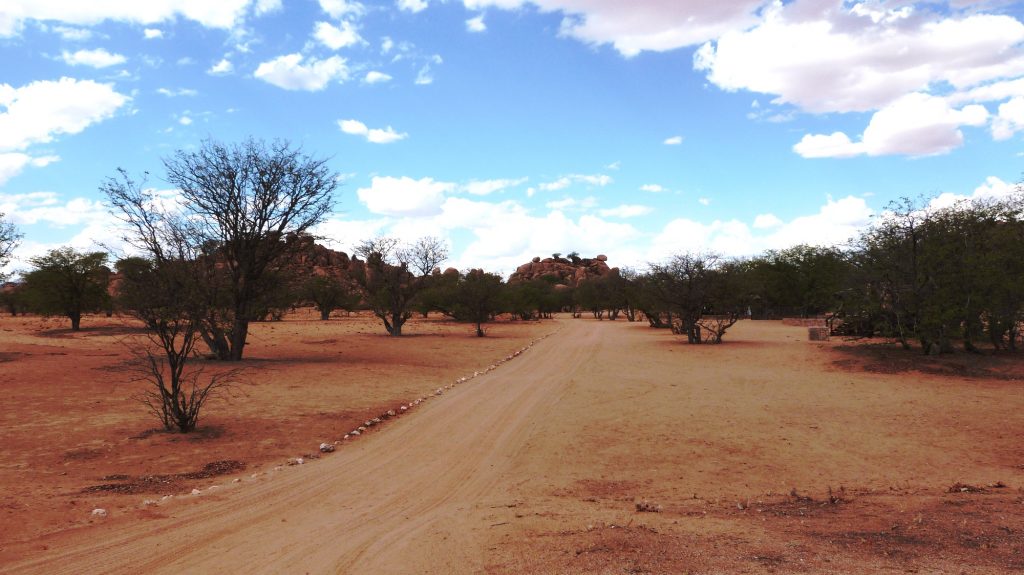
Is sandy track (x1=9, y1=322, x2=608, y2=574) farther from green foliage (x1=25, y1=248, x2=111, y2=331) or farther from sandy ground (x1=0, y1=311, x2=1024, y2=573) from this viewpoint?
green foliage (x1=25, y1=248, x2=111, y2=331)

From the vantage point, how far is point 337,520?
614cm

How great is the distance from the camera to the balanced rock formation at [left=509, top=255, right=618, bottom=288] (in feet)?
463

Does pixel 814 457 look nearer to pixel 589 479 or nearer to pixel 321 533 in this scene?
pixel 589 479

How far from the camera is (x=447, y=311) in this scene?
52.4 m

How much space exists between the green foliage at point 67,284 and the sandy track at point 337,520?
136ft

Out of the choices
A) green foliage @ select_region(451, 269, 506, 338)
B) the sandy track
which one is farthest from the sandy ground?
green foliage @ select_region(451, 269, 506, 338)

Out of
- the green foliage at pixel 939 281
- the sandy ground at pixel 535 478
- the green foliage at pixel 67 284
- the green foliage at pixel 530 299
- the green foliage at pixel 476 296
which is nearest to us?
the sandy ground at pixel 535 478

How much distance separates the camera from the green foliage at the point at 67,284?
41.3m

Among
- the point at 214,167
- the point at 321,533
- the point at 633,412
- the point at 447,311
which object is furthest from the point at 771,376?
the point at 447,311

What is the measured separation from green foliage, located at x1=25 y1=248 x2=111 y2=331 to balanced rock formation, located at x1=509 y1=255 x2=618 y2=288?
10066 cm

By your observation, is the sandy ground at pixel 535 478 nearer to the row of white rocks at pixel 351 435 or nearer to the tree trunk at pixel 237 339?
the row of white rocks at pixel 351 435

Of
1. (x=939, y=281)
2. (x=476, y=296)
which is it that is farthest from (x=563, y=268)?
(x=939, y=281)

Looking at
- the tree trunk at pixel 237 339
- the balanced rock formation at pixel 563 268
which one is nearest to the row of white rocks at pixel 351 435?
the tree trunk at pixel 237 339

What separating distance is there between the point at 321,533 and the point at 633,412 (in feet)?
27.6
